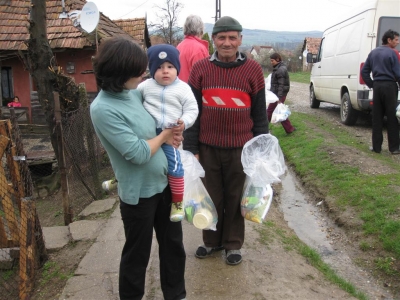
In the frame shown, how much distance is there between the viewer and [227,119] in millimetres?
2963

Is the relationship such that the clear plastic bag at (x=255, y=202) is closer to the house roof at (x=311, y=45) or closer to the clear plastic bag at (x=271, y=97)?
the clear plastic bag at (x=271, y=97)

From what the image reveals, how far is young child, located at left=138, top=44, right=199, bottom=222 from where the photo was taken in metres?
2.31

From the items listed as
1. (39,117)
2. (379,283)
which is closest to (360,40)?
(379,283)

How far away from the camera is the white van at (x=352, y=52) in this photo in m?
7.84

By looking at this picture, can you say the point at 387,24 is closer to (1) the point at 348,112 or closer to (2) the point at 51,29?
(1) the point at 348,112

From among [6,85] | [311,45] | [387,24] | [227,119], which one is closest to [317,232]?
[227,119]

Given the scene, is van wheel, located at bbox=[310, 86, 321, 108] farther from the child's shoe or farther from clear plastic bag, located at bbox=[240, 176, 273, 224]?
the child's shoe

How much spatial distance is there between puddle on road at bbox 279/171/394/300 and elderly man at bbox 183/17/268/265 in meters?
1.23

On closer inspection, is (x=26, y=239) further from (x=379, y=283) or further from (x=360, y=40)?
(x=360, y=40)

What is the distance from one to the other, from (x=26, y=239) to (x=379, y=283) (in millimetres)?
3120

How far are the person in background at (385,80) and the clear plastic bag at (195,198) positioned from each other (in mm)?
4526

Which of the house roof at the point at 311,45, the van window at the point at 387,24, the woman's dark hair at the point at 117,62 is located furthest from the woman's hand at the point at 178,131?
the house roof at the point at 311,45

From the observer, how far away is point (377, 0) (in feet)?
25.7

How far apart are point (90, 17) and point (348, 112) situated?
243 inches
